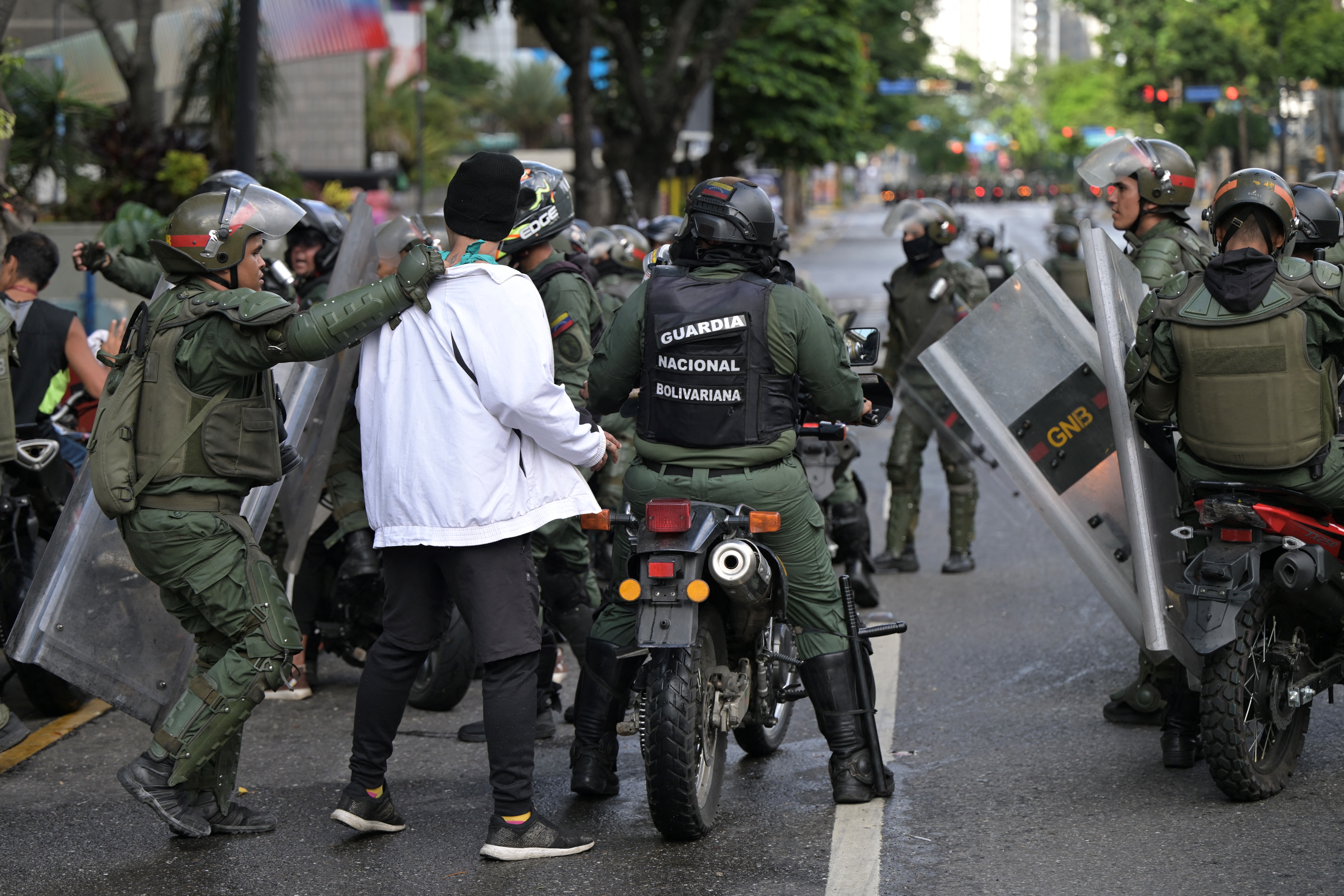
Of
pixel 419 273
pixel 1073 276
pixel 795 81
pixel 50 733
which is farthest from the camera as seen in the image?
pixel 795 81

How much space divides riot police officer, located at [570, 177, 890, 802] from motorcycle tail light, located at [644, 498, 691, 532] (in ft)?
0.65

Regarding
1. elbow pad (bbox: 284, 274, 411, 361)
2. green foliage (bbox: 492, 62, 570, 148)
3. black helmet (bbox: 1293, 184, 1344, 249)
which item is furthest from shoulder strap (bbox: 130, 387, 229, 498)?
green foliage (bbox: 492, 62, 570, 148)

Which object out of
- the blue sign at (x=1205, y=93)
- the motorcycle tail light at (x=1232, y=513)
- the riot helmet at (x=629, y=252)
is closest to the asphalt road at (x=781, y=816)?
the motorcycle tail light at (x=1232, y=513)

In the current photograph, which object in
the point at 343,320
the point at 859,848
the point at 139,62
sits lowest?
the point at 859,848

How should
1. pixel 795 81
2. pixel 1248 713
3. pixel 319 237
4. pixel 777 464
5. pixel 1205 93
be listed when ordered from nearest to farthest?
pixel 777 464 < pixel 1248 713 < pixel 319 237 < pixel 795 81 < pixel 1205 93

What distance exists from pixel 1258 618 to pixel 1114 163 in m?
2.02

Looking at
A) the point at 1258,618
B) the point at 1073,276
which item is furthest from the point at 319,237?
the point at 1073,276

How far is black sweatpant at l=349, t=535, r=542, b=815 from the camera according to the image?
4.42 m

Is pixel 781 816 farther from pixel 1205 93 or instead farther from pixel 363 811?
pixel 1205 93

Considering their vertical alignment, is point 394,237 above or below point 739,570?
above

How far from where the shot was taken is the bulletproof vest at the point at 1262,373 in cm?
479

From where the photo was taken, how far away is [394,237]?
6789 mm

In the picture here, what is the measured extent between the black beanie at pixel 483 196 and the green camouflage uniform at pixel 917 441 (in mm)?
4692

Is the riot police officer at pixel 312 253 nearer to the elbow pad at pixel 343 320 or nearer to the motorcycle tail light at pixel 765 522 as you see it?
the elbow pad at pixel 343 320
